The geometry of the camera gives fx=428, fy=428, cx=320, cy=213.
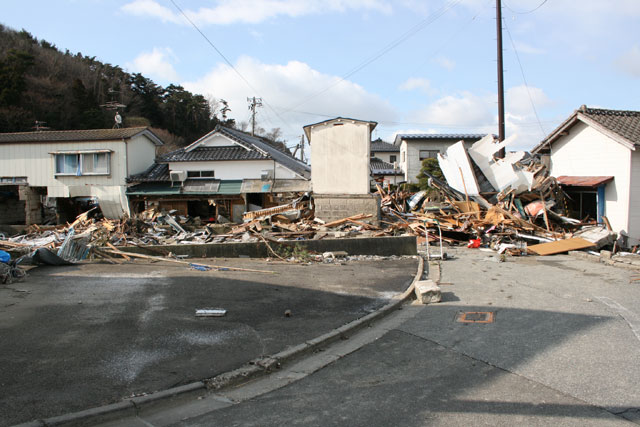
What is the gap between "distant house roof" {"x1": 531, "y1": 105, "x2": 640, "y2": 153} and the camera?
15300 millimetres

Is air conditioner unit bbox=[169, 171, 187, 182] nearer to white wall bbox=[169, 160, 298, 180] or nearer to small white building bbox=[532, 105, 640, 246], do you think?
white wall bbox=[169, 160, 298, 180]

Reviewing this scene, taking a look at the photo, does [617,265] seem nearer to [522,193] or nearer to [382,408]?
[522,193]

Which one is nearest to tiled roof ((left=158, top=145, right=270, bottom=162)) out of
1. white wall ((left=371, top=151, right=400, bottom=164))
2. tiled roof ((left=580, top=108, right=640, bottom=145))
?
tiled roof ((left=580, top=108, right=640, bottom=145))

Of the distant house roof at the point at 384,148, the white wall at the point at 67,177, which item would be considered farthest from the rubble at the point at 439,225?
the distant house roof at the point at 384,148

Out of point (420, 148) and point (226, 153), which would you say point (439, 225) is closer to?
point (226, 153)

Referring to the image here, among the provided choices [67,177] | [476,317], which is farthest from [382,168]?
[476,317]

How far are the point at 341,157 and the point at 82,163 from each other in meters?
16.1

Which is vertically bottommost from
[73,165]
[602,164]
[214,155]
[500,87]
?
[602,164]

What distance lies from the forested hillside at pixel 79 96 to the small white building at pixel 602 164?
117 feet

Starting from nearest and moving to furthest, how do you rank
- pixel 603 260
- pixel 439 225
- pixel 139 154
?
pixel 603 260
pixel 439 225
pixel 139 154

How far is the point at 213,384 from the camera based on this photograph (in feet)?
14.7

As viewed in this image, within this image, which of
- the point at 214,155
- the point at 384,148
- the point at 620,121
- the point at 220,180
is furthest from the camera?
the point at 384,148

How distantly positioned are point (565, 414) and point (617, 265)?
993 cm

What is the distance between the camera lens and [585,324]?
20.9 ft
